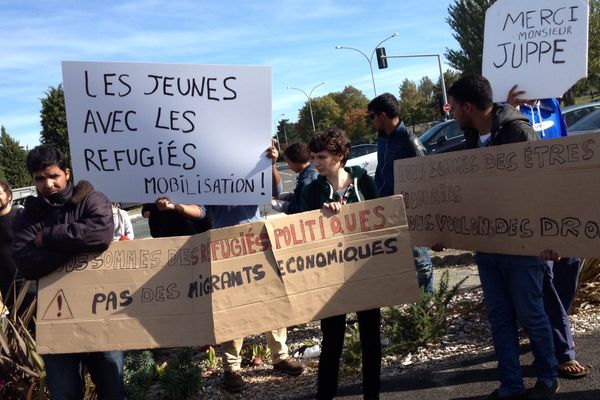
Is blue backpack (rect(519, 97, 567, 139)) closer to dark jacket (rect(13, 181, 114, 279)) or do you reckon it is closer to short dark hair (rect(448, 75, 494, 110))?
short dark hair (rect(448, 75, 494, 110))

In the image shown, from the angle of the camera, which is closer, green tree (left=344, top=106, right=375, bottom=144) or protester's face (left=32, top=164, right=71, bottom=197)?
protester's face (left=32, top=164, right=71, bottom=197)

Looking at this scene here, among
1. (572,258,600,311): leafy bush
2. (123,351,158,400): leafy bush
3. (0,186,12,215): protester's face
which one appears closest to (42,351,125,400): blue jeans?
(123,351,158,400): leafy bush

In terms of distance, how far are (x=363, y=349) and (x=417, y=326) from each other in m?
1.03

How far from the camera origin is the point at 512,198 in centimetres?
317

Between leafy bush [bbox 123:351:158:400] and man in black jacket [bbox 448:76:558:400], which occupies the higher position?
man in black jacket [bbox 448:76:558:400]

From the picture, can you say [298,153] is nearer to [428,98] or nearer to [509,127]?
[509,127]

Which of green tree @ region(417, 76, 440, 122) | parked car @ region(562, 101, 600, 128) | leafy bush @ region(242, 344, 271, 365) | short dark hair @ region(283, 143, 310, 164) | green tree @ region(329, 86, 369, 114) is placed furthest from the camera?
green tree @ region(329, 86, 369, 114)

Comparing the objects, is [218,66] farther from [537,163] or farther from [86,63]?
[537,163]

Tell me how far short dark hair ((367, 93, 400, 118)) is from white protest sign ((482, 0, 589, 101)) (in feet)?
2.85

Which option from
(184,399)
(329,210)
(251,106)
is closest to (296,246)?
(329,210)

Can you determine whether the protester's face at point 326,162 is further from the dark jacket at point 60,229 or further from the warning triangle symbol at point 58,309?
the warning triangle symbol at point 58,309

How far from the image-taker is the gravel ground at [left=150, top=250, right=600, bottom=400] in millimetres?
3965

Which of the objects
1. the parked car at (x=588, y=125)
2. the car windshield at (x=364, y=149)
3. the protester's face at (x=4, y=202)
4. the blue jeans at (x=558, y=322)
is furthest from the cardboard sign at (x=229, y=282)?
the car windshield at (x=364, y=149)

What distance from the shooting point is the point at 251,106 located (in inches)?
137
